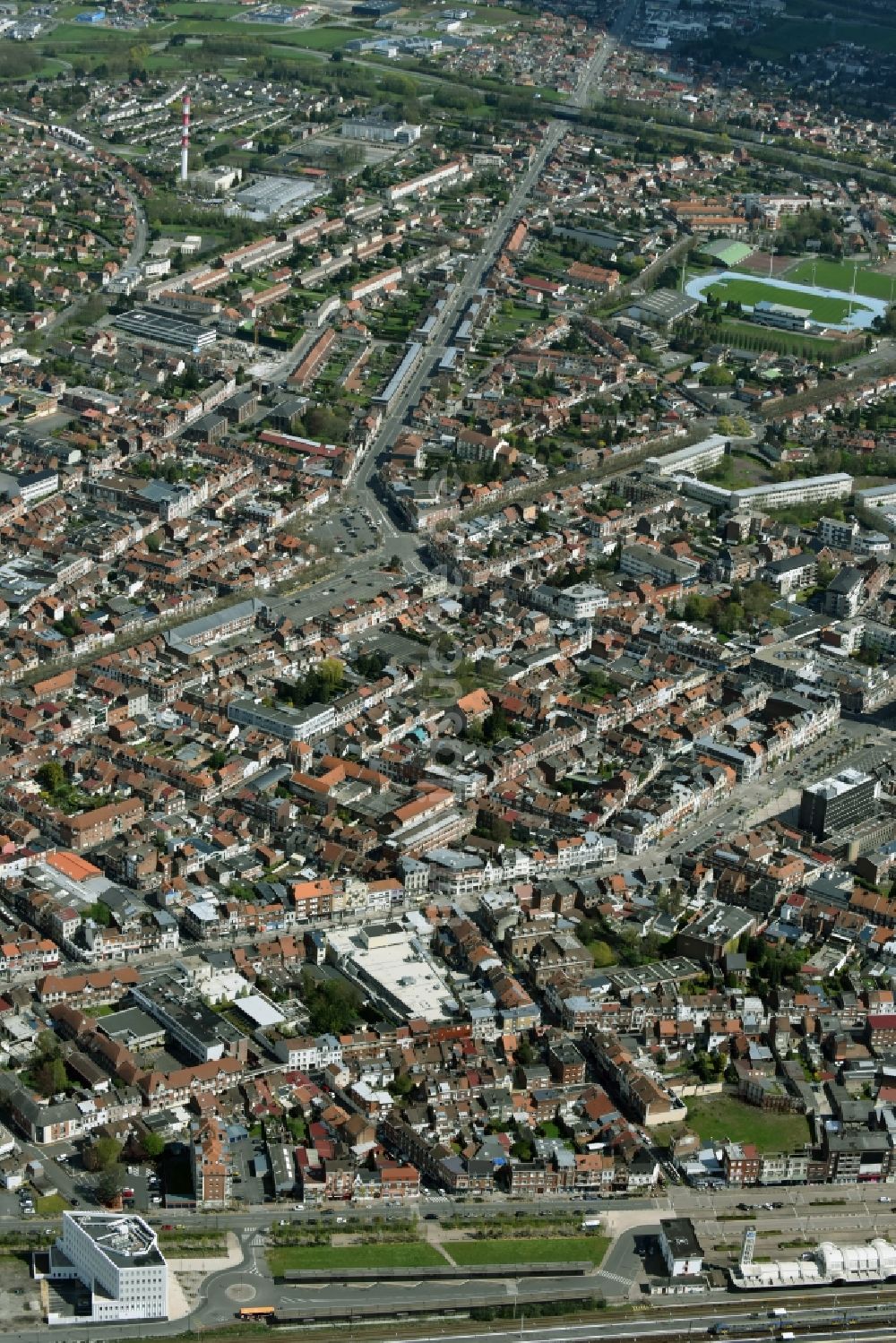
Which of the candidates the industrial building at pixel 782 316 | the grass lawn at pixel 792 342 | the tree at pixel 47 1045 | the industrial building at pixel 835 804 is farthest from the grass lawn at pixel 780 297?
the tree at pixel 47 1045

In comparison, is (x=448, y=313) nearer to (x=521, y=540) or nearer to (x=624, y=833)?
(x=521, y=540)

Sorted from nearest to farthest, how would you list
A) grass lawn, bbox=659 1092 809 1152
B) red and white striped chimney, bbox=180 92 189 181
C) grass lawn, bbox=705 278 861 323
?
grass lawn, bbox=659 1092 809 1152, grass lawn, bbox=705 278 861 323, red and white striped chimney, bbox=180 92 189 181

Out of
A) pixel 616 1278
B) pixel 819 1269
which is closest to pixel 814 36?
pixel 819 1269

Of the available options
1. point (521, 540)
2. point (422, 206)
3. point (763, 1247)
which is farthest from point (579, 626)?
point (422, 206)

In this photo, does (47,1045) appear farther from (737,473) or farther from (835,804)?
(737,473)

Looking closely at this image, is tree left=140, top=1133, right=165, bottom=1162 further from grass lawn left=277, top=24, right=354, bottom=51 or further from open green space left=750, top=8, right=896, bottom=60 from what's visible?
open green space left=750, top=8, right=896, bottom=60

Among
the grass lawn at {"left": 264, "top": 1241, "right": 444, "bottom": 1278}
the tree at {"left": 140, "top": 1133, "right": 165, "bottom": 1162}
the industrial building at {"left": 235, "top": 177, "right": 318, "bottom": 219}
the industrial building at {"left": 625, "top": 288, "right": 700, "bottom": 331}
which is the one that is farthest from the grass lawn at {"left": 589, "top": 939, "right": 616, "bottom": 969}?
the industrial building at {"left": 235, "top": 177, "right": 318, "bottom": 219}
